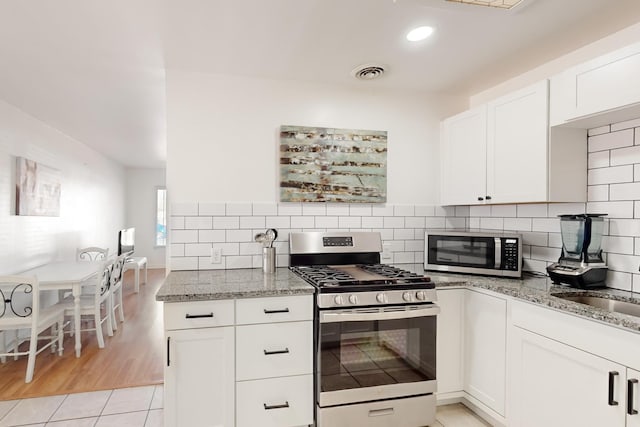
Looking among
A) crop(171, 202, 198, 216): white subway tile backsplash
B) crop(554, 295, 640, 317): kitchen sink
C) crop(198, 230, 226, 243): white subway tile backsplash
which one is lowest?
crop(554, 295, 640, 317): kitchen sink

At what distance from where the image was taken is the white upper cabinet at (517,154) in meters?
2.17

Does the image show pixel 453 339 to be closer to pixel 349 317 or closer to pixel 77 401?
pixel 349 317

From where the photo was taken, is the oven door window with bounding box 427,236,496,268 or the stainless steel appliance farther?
the oven door window with bounding box 427,236,496,268

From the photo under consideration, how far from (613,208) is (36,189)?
519 cm

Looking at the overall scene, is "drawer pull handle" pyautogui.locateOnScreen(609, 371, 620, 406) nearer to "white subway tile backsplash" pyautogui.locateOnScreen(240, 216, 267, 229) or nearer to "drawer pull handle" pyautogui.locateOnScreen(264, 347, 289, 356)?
"drawer pull handle" pyautogui.locateOnScreen(264, 347, 289, 356)

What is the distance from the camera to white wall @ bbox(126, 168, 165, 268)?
867 cm

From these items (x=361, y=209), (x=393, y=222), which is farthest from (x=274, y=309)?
(x=393, y=222)

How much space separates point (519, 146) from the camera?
2.33 metres

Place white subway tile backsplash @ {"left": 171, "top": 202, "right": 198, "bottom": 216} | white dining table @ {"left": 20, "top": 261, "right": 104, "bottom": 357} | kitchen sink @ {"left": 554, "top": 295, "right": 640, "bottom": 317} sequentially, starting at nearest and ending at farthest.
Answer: kitchen sink @ {"left": 554, "top": 295, "right": 640, "bottom": 317}, white subway tile backsplash @ {"left": 171, "top": 202, "right": 198, "bottom": 216}, white dining table @ {"left": 20, "top": 261, "right": 104, "bottom": 357}

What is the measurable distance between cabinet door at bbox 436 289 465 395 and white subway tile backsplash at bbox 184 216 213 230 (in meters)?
1.60

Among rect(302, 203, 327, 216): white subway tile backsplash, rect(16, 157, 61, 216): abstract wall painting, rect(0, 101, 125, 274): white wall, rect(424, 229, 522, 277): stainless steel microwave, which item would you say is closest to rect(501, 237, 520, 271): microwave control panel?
rect(424, 229, 522, 277): stainless steel microwave

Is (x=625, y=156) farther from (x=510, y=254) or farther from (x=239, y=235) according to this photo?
(x=239, y=235)

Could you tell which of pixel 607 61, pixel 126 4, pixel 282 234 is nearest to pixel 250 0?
pixel 126 4

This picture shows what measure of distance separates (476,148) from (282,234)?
1.53 m
